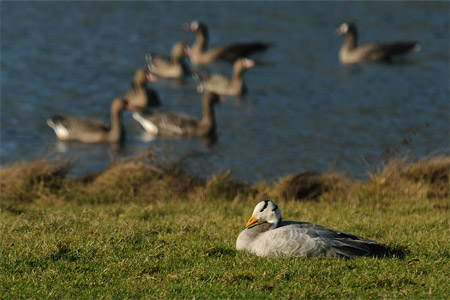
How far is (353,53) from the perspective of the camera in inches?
1182

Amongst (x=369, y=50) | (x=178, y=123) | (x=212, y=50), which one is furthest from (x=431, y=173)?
(x=212, y=50)

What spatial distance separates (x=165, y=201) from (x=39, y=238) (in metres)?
3.81

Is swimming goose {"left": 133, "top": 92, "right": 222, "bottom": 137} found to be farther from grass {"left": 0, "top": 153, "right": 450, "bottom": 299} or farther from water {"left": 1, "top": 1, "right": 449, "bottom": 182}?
grass {"left": 0, "top": 153, "right": 450, "bottom": 299}

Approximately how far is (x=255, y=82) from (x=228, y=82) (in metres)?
1.99

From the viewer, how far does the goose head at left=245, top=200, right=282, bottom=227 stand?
8.75 metres

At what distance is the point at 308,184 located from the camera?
13148 mm

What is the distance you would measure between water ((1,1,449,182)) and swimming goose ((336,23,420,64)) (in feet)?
1.84

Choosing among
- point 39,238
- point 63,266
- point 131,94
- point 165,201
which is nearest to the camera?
point 63,266

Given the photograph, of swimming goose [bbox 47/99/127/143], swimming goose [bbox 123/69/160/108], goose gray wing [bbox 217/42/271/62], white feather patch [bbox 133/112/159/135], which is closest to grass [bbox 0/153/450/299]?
swimming goose [bbox 47/99/127/143]

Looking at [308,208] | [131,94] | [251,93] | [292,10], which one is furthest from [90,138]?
[292,10]

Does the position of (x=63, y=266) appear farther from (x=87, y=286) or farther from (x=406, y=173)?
(x=406, y=173)

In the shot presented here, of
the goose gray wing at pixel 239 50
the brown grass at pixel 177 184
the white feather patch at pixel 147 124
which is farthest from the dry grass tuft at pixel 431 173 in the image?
the goose gray wing at pixel 239 50

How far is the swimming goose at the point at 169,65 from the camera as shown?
27500 mm

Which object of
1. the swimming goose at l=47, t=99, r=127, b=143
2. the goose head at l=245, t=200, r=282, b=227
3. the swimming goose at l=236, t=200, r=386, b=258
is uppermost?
the goose head at l=245, t=200, r=282, b=227
